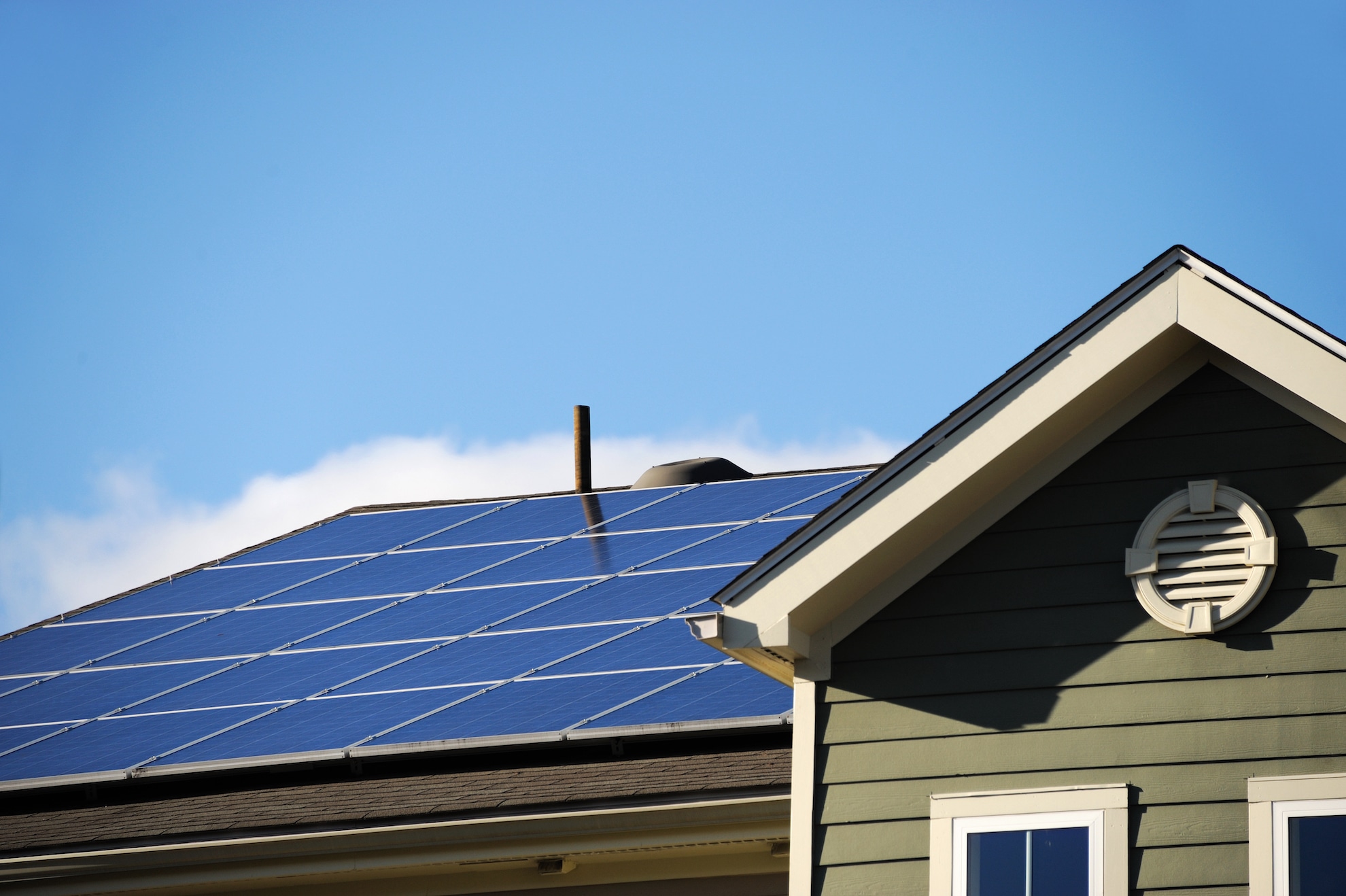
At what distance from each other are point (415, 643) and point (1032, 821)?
21.2 ft

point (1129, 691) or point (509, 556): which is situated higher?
point (509, 556)

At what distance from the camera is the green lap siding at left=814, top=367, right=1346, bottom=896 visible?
24.7 feet

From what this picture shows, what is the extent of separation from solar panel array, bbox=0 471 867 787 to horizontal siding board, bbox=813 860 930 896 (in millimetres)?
2360

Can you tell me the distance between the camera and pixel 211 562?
16.1 meters

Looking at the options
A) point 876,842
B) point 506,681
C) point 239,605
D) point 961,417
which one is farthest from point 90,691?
point 961,417

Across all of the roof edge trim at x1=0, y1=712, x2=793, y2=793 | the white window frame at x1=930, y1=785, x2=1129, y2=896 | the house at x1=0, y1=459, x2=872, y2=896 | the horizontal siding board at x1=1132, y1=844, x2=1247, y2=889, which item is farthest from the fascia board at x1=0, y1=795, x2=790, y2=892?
the horizontal siding board at x1=1132, y1=844, x2=1247, y2=889

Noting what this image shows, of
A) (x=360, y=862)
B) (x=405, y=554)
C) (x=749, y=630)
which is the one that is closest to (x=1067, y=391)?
(x=749, y=630)

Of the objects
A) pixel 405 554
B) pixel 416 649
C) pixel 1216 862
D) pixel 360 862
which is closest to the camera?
pixel 1216 862

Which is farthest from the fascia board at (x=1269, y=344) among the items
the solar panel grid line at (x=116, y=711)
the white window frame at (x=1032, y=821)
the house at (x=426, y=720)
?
the solar panel grid line at (x=116, y=711)

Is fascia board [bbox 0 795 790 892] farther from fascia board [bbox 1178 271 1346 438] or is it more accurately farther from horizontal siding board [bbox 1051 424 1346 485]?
fascia board [bbox 1178 271 1346 438]

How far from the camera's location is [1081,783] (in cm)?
768

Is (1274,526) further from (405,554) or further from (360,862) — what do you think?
(405,554)

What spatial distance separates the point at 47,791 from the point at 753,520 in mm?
6216

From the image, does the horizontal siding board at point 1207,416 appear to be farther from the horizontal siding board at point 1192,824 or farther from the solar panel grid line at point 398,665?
the solar panel grid line at point 398,665
